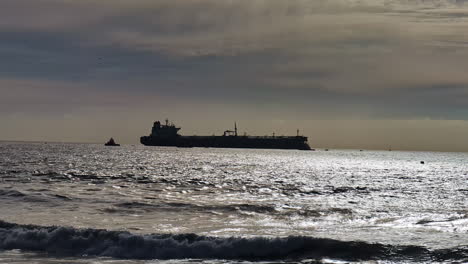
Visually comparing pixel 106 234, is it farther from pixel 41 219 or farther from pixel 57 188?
pixel 57 188

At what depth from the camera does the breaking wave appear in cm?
2312

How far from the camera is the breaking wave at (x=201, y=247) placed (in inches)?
910

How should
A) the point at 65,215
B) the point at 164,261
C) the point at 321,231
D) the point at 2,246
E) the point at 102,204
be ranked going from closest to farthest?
the point at 164,261 < the point at 2,246 < the point at 321,231 < the point at 65,215 < the point at 102,204

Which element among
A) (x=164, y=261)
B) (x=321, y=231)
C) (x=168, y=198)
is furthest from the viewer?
(x=168, y=198)

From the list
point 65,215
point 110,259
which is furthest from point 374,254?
point 65,215

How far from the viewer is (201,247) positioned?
2388cm

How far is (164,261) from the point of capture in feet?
73.6

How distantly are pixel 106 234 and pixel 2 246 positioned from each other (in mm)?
4715

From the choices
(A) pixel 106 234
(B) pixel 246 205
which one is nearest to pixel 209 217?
(B) pixel 246 205

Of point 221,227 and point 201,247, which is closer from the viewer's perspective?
point 201,247

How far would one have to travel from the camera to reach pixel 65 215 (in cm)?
3081

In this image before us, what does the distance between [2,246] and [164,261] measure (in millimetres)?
8049

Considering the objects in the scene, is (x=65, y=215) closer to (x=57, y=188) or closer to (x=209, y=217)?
(x=209, y=217)

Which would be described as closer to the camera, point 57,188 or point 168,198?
point 168,198
